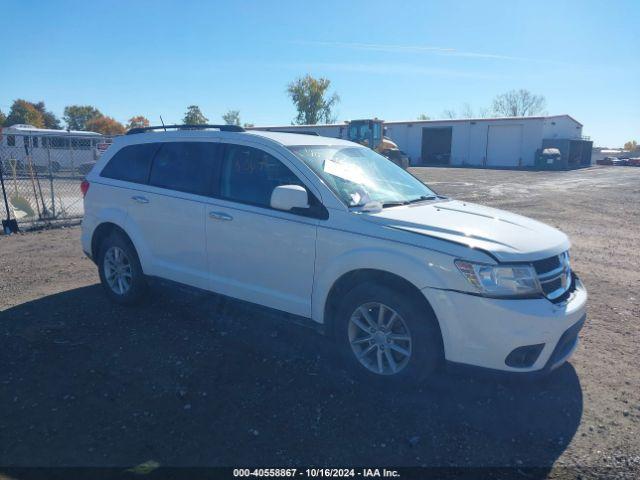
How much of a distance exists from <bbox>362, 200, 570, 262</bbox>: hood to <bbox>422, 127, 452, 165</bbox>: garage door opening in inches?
1790

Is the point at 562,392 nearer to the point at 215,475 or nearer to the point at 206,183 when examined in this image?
the point at 215,475

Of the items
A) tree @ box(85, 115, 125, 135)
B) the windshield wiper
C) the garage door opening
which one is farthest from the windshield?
tree @ box(85, 115, 125, 135)

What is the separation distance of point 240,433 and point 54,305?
137 inches

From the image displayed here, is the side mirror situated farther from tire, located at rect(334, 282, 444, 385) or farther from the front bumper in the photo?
the front bumper

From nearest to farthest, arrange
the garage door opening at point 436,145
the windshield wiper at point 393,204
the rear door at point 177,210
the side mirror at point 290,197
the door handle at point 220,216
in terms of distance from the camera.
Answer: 1. the side mirror at point 290,197
2. the windshield wiper at point 393,204
3. the door handle at point 220,216
4. the rear door at point 177,210
5. the garage door opening at point 436,145

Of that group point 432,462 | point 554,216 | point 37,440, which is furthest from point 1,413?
point 554,216

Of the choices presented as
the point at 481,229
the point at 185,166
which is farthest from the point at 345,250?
the point at 185,166

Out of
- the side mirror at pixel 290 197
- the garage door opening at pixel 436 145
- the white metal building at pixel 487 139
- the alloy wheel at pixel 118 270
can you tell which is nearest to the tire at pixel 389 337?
the side mirror at pixel 290 197

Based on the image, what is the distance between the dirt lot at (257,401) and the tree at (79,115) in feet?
285

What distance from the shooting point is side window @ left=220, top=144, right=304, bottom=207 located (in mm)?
4324

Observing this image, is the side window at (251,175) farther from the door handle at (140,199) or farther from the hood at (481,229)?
the door handle at (140,199)

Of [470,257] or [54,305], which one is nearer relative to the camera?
[470,257]

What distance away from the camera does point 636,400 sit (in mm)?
3783

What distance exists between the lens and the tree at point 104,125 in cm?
7700
